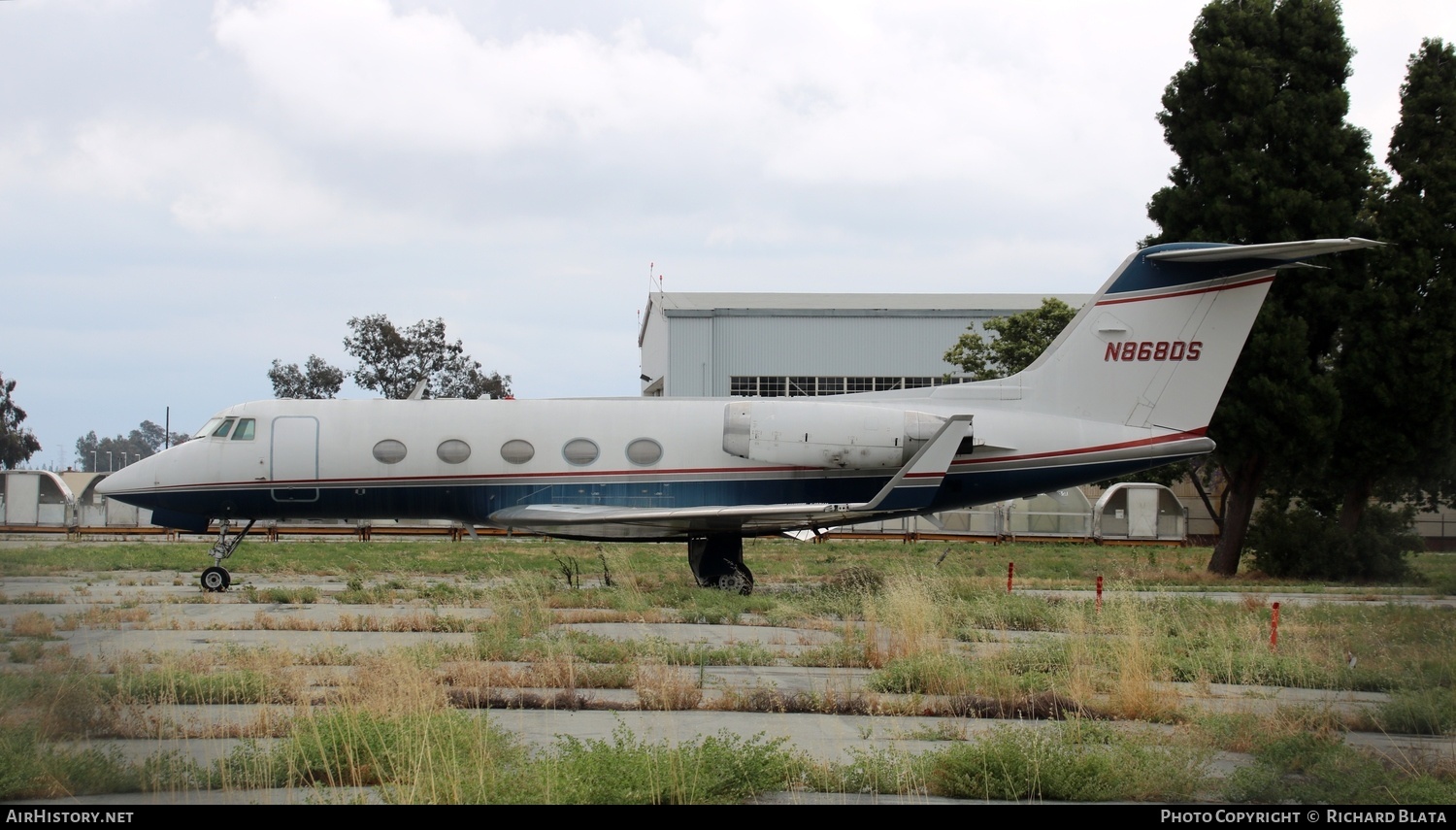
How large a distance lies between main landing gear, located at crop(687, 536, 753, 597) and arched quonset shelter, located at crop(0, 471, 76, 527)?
29.0 meters

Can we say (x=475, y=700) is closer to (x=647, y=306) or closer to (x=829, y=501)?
(x=829, y=501)

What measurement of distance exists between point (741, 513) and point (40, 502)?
32442mm

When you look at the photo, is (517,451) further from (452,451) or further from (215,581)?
(215,581)

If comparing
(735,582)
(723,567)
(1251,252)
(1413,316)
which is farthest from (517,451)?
(1413,316)

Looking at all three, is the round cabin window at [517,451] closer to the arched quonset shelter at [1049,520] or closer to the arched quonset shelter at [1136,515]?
the arched quonset shelter at [1049,520]

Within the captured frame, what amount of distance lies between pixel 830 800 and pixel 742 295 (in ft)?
158

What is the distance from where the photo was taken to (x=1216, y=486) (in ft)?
144

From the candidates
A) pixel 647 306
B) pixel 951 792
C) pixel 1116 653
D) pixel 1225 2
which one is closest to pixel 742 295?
pixel 647 306

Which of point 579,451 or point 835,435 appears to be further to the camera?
point 579,451

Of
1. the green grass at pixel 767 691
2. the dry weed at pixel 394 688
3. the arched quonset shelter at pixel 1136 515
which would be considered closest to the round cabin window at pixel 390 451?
the green grass at pixel 767 691

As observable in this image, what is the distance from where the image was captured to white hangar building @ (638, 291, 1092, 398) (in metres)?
50.1

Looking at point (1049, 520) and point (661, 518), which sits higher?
point (661, 518)

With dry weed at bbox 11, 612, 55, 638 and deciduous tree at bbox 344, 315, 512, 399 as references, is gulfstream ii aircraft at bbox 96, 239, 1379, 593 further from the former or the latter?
deciduous tree at bbox 344, 315, 512, 399

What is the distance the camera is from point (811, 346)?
50281 millimetres
